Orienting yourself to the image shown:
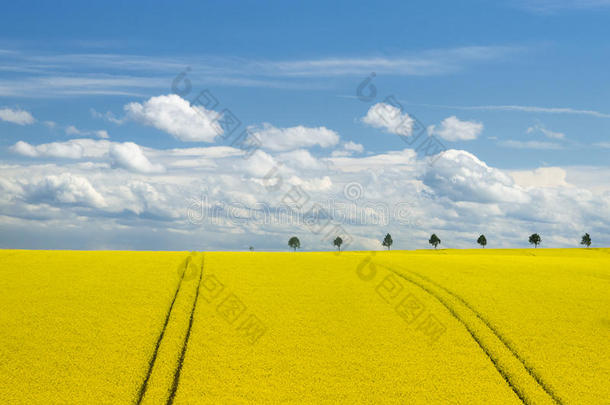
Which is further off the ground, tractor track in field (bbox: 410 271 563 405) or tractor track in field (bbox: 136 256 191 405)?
tractor track in field (bbox: 410 271 563 405)

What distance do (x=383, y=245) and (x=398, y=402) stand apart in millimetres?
92492

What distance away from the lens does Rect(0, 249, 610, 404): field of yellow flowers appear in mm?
22141

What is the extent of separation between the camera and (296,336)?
2661 centimetres

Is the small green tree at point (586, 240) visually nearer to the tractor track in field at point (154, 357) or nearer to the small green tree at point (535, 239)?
the small green tree at point (535, 239)

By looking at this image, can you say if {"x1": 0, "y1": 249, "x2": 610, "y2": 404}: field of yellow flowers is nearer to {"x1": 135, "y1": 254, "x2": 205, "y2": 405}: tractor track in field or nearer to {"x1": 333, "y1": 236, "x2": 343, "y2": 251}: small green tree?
{"x1": 135, "y1": 254, "x2": 205, "y2": 405}: tractor track in field

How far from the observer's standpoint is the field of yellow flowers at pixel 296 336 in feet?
72.6

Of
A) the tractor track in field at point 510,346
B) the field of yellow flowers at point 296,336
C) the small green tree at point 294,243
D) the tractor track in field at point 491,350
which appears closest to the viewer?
the field of yellow flowers at point 296,336

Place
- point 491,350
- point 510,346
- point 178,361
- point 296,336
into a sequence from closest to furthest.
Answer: point 178,361
point 491,350
point 510,346
point 296,336

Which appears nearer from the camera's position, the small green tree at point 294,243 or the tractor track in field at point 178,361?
the tractor track in field at point 178,361

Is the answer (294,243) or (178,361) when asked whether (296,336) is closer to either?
(178,361)

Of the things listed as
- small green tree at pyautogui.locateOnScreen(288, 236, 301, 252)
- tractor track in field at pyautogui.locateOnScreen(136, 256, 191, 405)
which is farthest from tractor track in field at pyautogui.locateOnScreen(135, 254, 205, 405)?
small green tree at pyautogui.locateOnScreen(288, 236, 301, 252)

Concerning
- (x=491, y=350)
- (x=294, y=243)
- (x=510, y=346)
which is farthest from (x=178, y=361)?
(x=294, y=243)

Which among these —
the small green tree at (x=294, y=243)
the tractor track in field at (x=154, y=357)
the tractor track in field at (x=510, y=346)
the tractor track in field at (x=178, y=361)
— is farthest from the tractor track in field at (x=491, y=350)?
the small green tree at (x=294, y=243)

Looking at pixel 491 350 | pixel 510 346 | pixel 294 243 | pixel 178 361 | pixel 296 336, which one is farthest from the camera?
pixel 294 243
